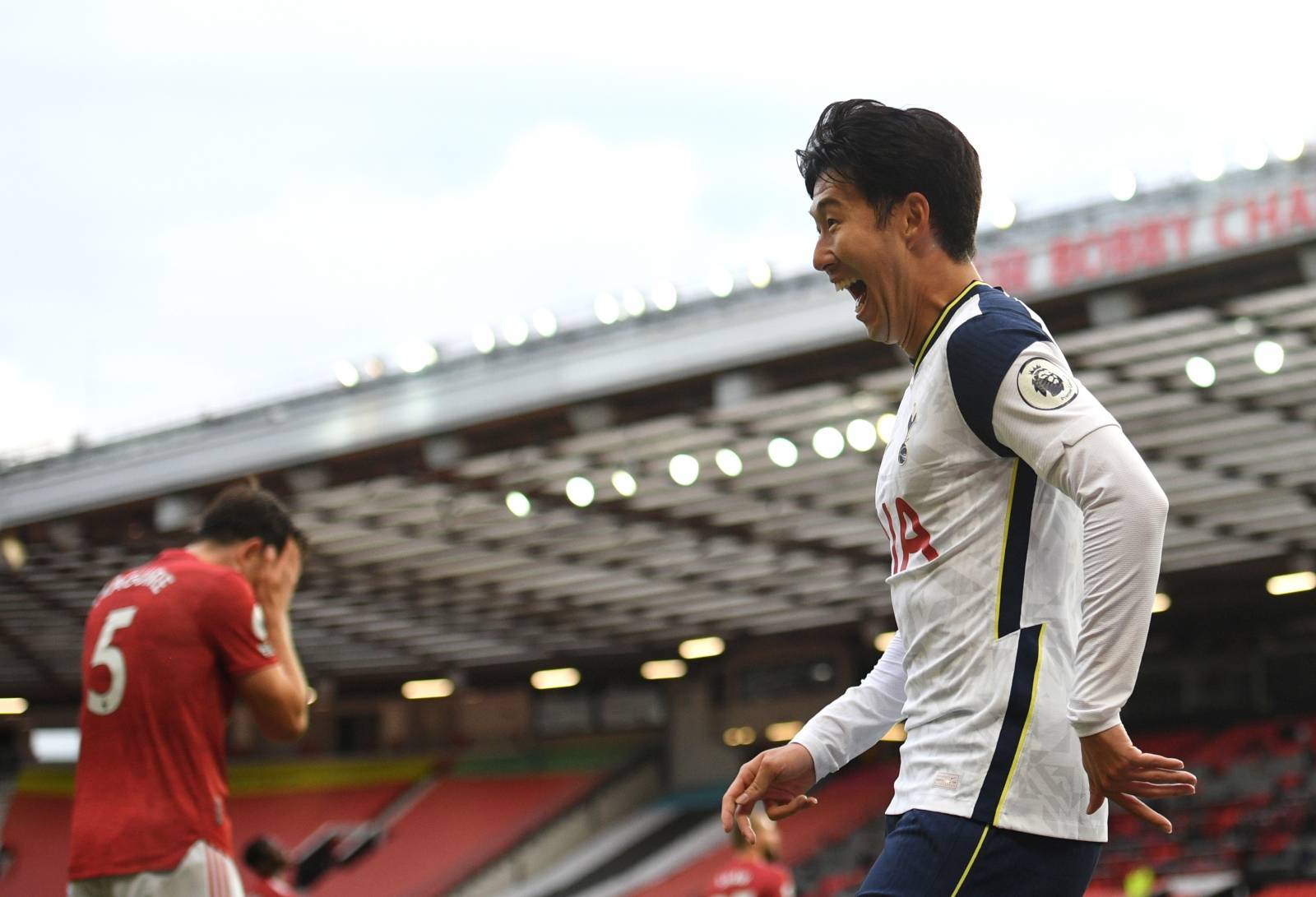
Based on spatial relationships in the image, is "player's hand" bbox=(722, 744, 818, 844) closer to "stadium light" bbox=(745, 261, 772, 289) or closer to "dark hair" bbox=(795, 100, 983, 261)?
"dark hair" bbox=(795, 100, 983, 261)

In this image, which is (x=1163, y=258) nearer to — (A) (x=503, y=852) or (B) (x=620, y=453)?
(B) (x=620, y=453)

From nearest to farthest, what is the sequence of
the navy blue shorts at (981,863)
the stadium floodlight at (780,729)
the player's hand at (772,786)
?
1. the navy blue shorts at (981,863)
2. the player's hand at (772,786)
3. the stadium floodlight at (780,729)

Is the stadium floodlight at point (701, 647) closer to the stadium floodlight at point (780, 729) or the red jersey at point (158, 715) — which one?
the stadium floodlight at point (780, 729)

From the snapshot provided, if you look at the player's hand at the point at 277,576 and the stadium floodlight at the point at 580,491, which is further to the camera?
the stadium floodlight at the point at 580,491

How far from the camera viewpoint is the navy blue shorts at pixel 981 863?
85.5 inches

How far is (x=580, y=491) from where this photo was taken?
23.0 metres

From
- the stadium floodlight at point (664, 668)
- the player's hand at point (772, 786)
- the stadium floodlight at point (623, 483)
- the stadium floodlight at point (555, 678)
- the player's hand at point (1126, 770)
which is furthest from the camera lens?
the stadium floodlight at point (555, 678)

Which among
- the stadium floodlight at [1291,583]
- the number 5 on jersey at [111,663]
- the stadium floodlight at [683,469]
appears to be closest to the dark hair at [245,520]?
the number 5 on jersey at [111,663]

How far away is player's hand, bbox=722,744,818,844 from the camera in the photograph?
2.62 m

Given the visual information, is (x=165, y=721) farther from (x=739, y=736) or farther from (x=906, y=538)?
(x=739, y=736)

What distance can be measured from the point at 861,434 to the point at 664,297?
130 inches

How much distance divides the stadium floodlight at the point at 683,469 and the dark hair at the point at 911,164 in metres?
19.2

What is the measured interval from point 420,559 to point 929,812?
25.1 m

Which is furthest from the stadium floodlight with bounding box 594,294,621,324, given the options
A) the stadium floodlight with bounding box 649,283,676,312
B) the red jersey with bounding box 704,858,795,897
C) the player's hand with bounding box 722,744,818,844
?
the player's hand with bounding box 722,744,818,844
